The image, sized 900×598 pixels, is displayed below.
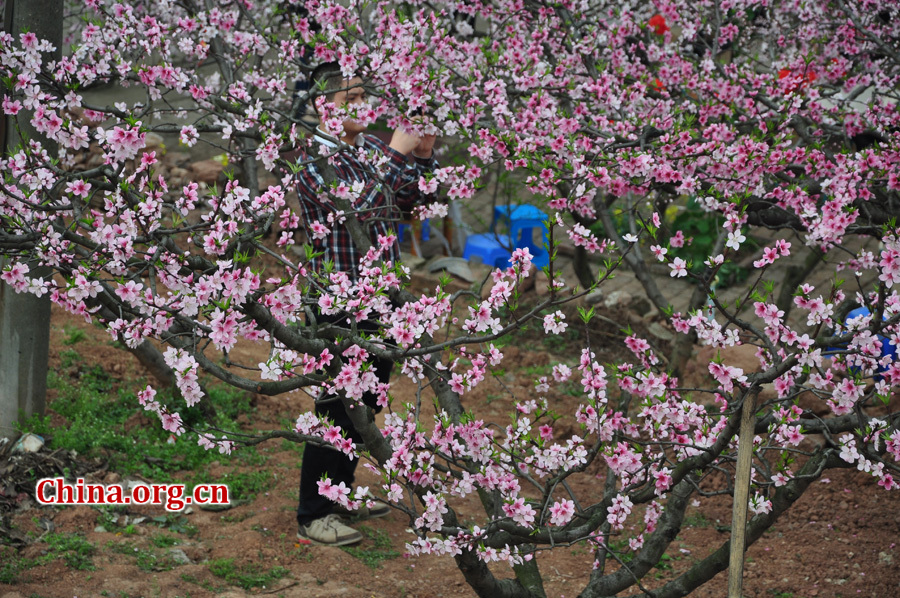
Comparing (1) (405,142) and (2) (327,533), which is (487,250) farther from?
(2) (327,533)

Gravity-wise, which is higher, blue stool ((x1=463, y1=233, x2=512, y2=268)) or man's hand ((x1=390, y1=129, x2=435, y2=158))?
blue stool ((x1=463, y1=233, x2=512, y2=268))

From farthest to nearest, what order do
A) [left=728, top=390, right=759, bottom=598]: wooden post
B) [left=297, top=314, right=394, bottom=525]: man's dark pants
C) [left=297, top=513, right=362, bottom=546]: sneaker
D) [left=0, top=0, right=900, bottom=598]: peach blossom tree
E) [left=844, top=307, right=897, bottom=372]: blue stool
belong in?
[left=297, top=513, right=362, bottom=546]: sneaker → [left=297, top=314, right=394, bottom=525]: man's dark pants → [left=844, top=307, right=897, bottom=372]: blue stool → [left=0, top=0, right=900, bottom=598]: peach blossom tree → [left=728, top=390, right=759, bottom=598]: wooden post

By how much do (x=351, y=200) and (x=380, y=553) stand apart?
194cm

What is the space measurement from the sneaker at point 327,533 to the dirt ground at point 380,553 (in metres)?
0.08

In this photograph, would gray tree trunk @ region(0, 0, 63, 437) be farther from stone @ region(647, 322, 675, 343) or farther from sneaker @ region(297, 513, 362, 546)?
stone @ region(647, 322, 675, 343)

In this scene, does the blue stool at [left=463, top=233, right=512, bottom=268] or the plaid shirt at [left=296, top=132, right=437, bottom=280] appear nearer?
the plaid shirt at [left=296, top=132, right=437, bottom=280]

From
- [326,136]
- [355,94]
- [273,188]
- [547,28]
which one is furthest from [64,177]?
[547,28]

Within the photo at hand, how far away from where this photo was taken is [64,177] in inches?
122

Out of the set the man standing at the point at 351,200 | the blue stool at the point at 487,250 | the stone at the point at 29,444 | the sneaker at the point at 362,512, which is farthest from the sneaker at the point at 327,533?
the blue stool at the point at 487,250

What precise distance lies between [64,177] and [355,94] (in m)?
1.68

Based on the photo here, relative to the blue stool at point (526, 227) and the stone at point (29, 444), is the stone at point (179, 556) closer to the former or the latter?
the stone at point (29, 444)

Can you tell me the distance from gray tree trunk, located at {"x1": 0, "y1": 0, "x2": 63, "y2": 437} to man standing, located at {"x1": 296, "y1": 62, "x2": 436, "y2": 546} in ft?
5.67

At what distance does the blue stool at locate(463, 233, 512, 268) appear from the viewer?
9266 mm

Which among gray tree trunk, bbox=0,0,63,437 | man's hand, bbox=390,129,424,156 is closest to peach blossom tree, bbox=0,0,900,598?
man's hand, bbox=390,129,424,156
